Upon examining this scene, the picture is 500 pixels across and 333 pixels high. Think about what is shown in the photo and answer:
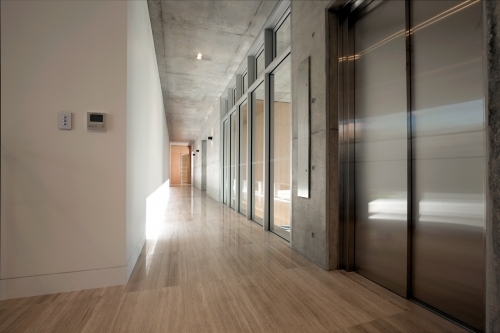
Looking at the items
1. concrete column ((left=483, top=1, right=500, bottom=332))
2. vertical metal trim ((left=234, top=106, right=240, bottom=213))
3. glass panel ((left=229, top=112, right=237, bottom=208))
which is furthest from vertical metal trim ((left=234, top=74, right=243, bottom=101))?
concrete column ((left=483, top=1, right=500, bottom=332))

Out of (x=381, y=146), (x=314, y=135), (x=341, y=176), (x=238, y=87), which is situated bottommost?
(x=341, y=176)

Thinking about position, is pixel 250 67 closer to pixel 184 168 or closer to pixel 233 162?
pixel 233 162

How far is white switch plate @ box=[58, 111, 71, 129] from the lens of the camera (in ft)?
7.97

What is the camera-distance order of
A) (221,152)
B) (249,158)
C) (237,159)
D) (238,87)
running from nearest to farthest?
(249,158), (238,87), (237,159), (221,152)

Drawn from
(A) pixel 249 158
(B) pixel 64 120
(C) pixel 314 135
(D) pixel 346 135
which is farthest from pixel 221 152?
(B) pixel 64 120

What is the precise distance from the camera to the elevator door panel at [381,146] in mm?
2395

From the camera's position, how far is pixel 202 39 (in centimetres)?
553

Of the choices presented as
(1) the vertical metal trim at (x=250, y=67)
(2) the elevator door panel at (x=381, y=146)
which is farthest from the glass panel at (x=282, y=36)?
(2) the elevator door panel at (x=381, y=146)

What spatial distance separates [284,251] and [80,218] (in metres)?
2.71

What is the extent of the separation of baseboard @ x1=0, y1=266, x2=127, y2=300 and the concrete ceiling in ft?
14.5

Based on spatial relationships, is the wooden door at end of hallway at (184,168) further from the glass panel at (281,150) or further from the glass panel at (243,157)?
the glass panel at (281,150)

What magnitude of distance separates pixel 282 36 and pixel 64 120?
4107 millimetres

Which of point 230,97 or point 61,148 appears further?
point 230,97

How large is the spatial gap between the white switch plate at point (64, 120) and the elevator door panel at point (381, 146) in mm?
3194
